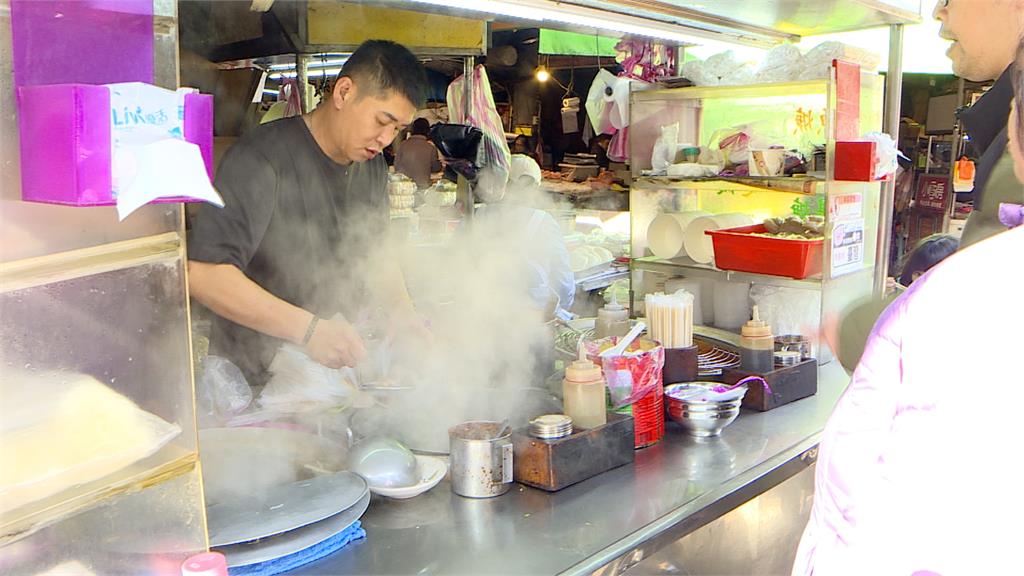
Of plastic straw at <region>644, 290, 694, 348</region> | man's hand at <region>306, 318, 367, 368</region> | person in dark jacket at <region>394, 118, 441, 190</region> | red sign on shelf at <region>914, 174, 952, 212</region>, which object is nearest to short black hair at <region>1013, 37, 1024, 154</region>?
plastic straw at <region>644, 290, 694, 348</region>

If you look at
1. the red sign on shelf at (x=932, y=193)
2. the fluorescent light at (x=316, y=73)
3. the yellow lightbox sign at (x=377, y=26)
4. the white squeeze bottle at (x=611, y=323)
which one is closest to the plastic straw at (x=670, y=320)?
the white squeeze bottle at (x=611, y=323)

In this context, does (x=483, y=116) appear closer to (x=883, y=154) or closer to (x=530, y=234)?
(x=530, y=234)

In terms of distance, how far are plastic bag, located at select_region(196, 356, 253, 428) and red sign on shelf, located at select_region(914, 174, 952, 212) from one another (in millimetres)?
8956

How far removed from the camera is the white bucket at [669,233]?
3.92 m

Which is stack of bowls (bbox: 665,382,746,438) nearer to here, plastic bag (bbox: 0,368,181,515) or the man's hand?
the man's hand

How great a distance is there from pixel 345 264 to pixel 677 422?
54.5 inches

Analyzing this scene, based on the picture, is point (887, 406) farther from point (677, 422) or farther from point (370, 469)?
point (677, 422)

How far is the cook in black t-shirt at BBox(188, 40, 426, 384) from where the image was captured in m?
2.40

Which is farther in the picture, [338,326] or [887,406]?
[338,326]

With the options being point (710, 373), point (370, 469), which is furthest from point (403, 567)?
point (710, 373)

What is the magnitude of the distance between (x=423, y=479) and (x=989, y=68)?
6.97 ft

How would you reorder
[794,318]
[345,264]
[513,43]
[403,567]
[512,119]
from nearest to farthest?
1. [403,567]
2. [345,264]
3. [794,318]
4. [513,43]
5. [512,119]

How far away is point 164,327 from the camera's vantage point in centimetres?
116

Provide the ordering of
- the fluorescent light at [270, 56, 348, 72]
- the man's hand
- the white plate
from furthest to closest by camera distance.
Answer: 1. the fluorescent light at [270, 56, 348, 72]
2. the man's hand
3. the white plate
